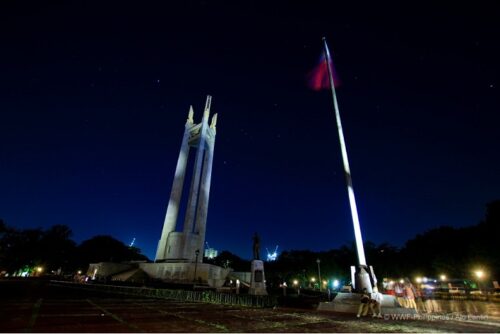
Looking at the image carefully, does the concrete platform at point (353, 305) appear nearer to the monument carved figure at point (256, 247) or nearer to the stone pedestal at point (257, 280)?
the stone pedestal at point (257, 280)

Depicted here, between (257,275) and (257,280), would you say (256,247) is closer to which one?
(257,275)

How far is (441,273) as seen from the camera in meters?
44.0

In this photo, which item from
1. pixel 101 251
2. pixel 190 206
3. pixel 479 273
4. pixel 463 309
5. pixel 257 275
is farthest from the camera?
pixel 101 251

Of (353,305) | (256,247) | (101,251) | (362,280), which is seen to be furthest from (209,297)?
(101,251)

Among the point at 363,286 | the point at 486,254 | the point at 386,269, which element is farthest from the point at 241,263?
the point at 363,286

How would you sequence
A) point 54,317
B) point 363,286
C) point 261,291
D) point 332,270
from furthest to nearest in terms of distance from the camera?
1. point 332,270
2. point 261,291
3. point 363,286
4. point 54,317

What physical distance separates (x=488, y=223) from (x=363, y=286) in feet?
105

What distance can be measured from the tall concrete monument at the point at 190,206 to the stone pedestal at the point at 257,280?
1753cm

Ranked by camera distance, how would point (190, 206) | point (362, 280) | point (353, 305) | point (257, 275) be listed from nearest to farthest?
point (353, 305) → point (362, 280) → point (257, 275) → point (190, 206)

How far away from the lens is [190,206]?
47.5 m

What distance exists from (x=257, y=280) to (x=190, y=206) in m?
27.9

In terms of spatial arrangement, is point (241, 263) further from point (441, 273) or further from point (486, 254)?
point (486, 254)

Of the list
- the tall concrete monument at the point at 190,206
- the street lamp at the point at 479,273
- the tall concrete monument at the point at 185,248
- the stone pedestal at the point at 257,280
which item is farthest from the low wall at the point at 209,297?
the street lamp at the point at 479,273

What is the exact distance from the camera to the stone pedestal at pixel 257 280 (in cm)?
2157
